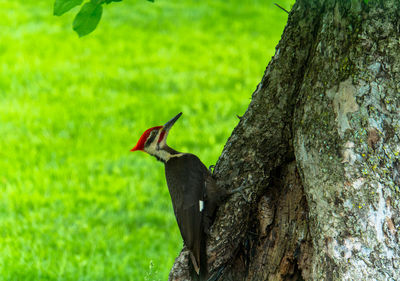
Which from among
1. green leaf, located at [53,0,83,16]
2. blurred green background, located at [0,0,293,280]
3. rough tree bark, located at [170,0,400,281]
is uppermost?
blurred green background, located at [0,0,293,280]

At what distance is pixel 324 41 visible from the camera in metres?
3.17

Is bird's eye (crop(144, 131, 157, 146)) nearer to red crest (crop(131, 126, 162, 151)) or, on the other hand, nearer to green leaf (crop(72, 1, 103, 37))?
red crest (crop(131, 126, 162, 151))

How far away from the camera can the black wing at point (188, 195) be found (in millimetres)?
3490

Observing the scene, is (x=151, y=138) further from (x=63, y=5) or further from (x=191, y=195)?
(x=63, y=5)

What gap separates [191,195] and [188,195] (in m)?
0.02

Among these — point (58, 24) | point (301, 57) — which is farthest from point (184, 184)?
point (58, 24)

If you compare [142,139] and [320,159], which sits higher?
[142,139]

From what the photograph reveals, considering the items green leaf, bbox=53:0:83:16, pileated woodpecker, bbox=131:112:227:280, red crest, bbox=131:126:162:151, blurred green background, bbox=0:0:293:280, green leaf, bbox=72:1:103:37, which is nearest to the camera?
green leaf, bbox=53:0:83:16

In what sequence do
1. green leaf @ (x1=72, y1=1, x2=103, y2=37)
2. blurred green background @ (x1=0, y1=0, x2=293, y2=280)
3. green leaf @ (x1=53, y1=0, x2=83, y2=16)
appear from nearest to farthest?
green leaf @ (x1=53, y1=0, x2=83, y2=16), green leaf @ (x1=72, y1=1, x2=103, y2=37), blurred green background @ (x1=0, y1=0, x2=293, y2=280)

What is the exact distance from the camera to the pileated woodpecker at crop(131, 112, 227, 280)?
345 cm

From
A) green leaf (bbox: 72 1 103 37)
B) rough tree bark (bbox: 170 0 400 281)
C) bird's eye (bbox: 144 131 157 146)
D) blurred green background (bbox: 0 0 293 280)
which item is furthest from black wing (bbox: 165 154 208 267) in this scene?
green leaf (bbox: 72 1 103 37)

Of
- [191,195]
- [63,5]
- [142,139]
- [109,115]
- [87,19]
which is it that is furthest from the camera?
[109,115]

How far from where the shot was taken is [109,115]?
26.2 ft

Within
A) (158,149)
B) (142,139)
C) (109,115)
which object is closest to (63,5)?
(142,139)
